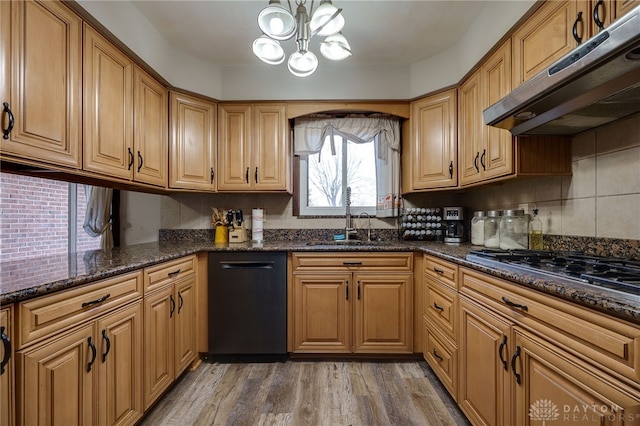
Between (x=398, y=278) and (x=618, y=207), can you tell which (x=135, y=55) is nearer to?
(x=398, y=278)

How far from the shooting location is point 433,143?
247cm

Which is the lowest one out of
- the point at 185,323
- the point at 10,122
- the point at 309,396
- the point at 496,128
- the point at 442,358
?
the point at 309,396

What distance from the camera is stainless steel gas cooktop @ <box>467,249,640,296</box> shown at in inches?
33.7

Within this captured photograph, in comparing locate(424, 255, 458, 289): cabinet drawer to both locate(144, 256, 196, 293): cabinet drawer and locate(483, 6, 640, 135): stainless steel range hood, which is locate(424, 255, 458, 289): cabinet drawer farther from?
locate(144, 256, 196, 293): cabinet drawer

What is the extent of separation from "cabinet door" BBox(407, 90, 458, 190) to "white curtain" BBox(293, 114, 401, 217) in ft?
0.64

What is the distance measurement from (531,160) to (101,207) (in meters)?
3.12

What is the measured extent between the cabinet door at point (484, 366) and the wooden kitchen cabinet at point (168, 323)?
5.72ft

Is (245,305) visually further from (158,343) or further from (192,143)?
(192,143)

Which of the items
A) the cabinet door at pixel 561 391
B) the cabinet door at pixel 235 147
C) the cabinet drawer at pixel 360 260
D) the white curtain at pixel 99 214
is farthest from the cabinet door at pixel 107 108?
the cabinet door at pixel 561 391

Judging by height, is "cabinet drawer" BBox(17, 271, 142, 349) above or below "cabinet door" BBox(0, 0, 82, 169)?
below

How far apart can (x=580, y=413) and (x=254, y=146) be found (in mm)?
2530

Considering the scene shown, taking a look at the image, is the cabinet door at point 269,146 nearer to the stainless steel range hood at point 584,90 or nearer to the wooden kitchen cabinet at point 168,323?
the wooden kitchen cabinet at point 168,323

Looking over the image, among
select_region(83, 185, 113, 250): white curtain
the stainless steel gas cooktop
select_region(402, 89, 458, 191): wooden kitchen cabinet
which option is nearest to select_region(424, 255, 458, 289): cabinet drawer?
the stainless steel gas cooktop

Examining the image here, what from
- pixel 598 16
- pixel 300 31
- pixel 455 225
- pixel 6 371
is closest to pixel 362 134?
pixel 455 225
